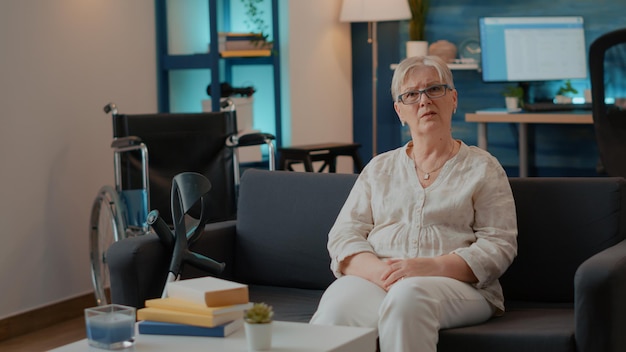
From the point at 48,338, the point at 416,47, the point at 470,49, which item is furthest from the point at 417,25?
the point at 48,338

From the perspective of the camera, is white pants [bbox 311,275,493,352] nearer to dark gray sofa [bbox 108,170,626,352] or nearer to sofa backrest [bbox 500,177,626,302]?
dark gray sofa [bbox 108,170,626,352]

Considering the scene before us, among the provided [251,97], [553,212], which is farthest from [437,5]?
[553,212]

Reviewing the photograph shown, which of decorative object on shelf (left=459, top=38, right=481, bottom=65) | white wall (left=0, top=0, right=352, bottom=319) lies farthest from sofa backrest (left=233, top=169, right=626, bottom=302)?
decorative object on shelf (left=459, top=38, right=481, bottom=65)

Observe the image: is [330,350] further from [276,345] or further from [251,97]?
[251,97]

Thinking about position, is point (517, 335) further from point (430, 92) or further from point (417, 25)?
point (417, 25)

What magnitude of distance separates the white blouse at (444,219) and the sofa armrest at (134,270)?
543 mm

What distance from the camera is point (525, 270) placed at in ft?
9.69

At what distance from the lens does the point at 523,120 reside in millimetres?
5375

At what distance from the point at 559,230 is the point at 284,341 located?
1.10 m

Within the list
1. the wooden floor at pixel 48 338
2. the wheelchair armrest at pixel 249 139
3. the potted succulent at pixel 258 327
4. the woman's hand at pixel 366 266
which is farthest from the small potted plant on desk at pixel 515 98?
the potted succulent at pixel 258 327

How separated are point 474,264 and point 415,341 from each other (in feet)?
1.10

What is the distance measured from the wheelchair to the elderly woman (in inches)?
58.0

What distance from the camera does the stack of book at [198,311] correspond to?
7.18 ft

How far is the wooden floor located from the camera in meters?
4.04
